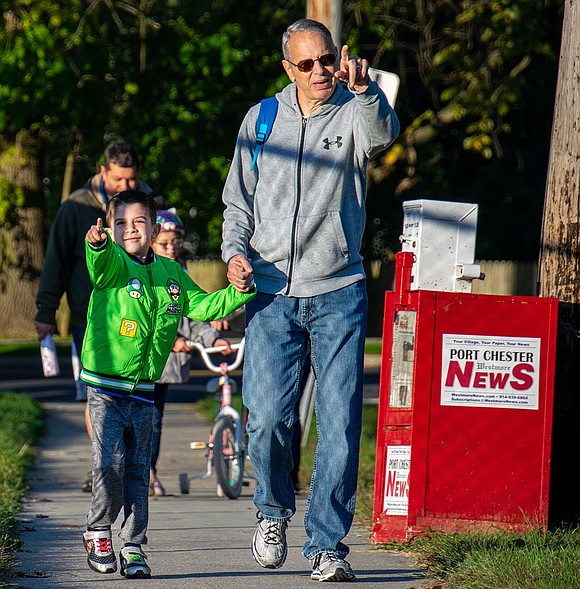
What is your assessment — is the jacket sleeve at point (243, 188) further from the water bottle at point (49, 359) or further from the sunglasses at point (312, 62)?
the water bottle at point (49, 359)

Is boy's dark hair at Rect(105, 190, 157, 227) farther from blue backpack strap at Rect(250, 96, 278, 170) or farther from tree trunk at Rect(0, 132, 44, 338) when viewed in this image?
tree trunk at Rect(0, 132, 44, 338)

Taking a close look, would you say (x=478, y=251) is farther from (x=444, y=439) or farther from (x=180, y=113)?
(x=444, y=439)

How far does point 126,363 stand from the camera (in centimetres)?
494

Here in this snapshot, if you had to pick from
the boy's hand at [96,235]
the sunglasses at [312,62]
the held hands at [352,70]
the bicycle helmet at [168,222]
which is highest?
the sunglasses at [312,62]

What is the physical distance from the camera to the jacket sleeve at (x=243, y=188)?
500cm

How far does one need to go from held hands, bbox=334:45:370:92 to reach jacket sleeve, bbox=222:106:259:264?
2.03 feet

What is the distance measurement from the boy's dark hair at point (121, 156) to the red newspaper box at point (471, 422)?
90.0 inches

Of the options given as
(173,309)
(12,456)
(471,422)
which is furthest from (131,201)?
(12,456)

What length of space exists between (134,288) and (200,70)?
54.0ft

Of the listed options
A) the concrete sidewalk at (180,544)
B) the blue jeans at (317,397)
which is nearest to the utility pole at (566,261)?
the concrete sidewalk at (180,544)

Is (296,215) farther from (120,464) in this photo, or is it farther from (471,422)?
(471,422)

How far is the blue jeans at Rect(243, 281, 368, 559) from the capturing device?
→ 483cm

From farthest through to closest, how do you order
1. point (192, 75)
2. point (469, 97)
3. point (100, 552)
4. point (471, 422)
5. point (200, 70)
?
point (192, 75) < point (200, 70) < point (469, 97) < point (471, 422) < point (100, 552)

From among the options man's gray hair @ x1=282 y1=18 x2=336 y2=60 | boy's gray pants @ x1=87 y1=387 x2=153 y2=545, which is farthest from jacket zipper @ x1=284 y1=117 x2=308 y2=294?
boy's gray pants @ x1=87 y1=387 x2=153 y2=545
